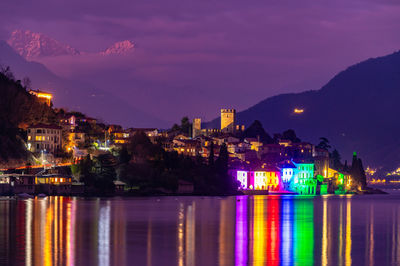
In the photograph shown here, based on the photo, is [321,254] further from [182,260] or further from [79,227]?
[79,227]

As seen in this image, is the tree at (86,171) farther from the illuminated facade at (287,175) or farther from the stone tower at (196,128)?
the stone tower at (196,128)

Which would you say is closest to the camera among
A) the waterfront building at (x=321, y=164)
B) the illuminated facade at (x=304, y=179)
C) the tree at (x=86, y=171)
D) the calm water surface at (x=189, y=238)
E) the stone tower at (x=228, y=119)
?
the calm water surface at (x=189, y=238)

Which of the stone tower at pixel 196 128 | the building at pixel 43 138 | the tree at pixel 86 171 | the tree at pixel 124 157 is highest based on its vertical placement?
the stone tower at pixel 196 128

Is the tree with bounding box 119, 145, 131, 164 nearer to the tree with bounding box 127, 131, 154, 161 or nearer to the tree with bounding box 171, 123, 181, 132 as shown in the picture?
the tree with bounding box 127, 131, 154, 161

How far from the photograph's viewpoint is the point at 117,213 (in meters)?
52.9

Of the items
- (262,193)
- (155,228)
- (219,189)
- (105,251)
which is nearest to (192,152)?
(262,193)

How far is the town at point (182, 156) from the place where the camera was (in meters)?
84.0

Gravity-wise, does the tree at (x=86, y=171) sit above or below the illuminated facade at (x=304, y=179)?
above

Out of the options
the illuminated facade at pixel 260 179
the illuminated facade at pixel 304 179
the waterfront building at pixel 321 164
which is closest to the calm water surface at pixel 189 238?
the illuminated facade at pixel 260 179

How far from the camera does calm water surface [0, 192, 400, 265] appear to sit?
28266 millimetres

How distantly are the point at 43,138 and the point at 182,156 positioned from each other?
19031 mm

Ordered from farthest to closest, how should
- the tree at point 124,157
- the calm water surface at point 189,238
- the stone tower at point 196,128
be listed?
the stone tower at point 196,128 < the tree at point 124,157 < the calm water surface at point 189,238

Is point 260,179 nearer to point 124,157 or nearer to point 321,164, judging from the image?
point 321,164

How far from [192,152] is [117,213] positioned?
68.0 metres
